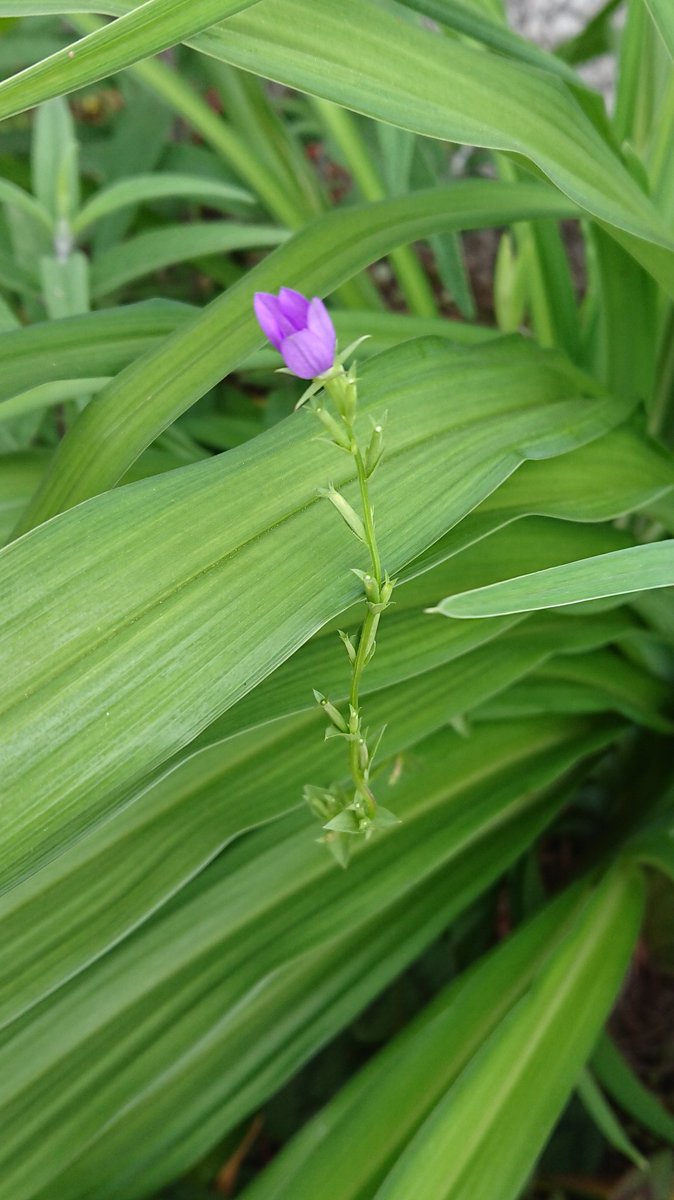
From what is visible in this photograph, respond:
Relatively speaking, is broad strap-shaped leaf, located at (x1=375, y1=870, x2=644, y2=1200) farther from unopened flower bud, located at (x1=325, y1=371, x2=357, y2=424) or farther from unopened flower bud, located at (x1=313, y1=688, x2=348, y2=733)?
unopened flower bud, located at (x1=325, y1=371, x2=357, y2=424)

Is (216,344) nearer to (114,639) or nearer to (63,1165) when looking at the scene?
(114,639)

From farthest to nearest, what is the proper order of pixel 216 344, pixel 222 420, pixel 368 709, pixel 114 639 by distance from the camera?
pixel 222 420
pixel 368 709
pixel 216 344
pixel 114 639

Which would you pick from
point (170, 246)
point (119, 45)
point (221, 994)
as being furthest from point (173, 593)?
point (170, 246)

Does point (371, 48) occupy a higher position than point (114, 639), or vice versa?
point (371, 48)

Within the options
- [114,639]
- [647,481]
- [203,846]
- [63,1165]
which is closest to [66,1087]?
[63,1165]

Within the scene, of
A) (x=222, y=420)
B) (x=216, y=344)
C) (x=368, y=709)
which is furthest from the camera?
(x=222, y=420)

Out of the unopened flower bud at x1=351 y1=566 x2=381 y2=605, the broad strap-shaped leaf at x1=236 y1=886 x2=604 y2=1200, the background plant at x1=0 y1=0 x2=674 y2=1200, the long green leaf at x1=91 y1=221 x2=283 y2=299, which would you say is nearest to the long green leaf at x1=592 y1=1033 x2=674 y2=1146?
the background plant at x1=0 y1=0 x2=674 y2=1200
